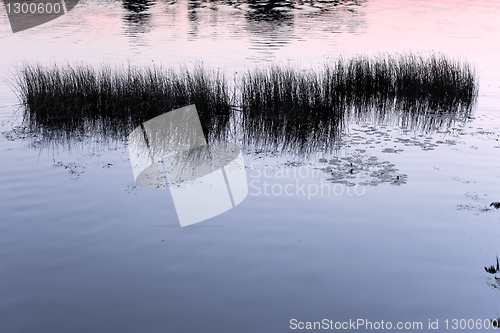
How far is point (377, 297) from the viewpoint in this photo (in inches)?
146

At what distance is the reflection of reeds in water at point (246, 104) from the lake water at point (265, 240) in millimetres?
687

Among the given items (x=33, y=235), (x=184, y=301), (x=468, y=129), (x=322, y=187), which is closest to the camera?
(x=184, y=301)

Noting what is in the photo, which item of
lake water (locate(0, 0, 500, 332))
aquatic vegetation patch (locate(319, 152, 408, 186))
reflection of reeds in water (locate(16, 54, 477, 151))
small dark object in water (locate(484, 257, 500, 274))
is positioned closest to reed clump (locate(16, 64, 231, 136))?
reflection of reeds in water (locate(16, 54, 477, 151))

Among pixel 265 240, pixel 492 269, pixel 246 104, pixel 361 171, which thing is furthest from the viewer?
pixel 246 104

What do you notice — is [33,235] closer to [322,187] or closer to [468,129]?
[322,187]

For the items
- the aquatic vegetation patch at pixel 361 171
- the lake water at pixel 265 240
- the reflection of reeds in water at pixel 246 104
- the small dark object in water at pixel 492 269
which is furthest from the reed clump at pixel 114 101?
the small dark object in water at pixel 492 269

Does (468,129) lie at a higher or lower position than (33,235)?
lower

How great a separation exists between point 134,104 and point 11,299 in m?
6.87

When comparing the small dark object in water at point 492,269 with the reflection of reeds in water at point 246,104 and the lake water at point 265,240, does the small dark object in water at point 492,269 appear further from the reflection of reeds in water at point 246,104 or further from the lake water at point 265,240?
the reflection of reeds in water at point 246,104

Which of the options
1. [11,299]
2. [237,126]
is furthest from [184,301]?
[237,126]

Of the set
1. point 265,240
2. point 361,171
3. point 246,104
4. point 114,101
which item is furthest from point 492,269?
point 114,101

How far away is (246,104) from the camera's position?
33.4 feet

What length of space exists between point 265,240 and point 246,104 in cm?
597

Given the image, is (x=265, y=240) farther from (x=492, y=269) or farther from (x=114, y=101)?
(x=114, y=101)
